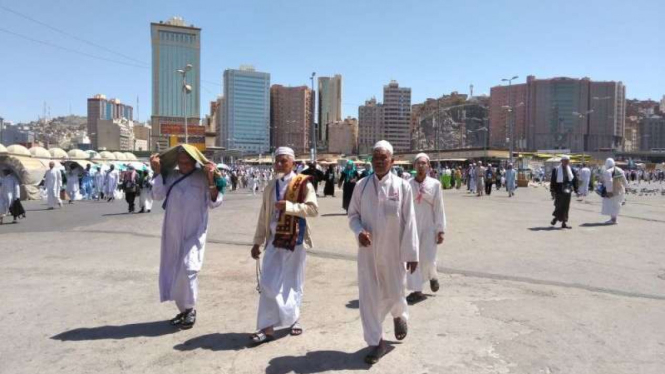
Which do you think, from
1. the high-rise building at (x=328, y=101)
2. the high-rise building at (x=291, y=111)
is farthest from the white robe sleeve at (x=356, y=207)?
the high-rise building at (x=328, y=101)

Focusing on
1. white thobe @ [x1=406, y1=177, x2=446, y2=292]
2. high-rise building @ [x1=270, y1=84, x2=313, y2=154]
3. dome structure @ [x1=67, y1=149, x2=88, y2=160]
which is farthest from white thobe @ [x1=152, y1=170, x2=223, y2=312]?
high-rise building @ [x1=270, y1=84, x2=313, y2=154]

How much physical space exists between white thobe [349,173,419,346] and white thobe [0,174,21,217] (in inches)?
529

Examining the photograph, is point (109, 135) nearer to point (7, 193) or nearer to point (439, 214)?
point (7, 193)

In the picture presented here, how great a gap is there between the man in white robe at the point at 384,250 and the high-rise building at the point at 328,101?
127301 mm

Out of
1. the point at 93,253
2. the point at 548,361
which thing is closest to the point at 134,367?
the point at 548,361

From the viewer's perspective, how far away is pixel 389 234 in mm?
4082

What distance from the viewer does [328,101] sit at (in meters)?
136

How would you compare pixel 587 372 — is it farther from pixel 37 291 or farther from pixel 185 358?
pixel 37 291

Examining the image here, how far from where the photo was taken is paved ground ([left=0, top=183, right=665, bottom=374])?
13.3 ft

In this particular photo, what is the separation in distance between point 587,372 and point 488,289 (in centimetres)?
260

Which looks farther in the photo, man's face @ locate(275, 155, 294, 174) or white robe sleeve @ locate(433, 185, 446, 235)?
white robe sleeve @ locate(433, 185, 446, 235)

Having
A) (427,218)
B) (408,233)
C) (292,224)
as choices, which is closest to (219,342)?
(292,224)

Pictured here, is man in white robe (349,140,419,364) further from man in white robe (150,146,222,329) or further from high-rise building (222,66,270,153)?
high-rise building (222,66,270,153)

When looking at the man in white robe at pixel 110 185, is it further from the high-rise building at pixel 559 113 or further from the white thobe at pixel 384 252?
the high-rise building at pixel 559 113
